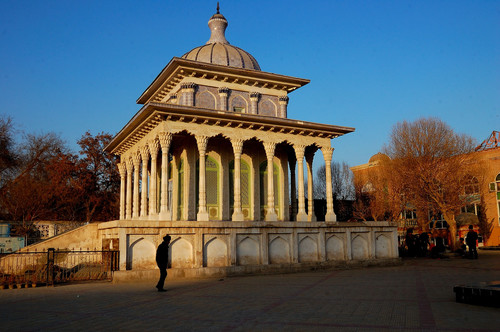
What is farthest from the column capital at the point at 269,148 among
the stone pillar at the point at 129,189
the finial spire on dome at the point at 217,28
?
the finial spire on dome at the point at 217,28

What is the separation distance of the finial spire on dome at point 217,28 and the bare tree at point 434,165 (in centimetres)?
1433

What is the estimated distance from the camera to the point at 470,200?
31.3m

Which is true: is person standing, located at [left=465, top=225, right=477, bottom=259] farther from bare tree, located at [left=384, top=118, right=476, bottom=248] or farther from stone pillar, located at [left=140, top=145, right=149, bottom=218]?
stone pillar, located at [left=140, top=145, right=149, bottom=218]

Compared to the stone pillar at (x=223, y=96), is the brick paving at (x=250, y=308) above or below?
below

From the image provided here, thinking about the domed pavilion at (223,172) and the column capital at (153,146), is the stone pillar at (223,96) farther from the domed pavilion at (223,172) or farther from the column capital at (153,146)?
the column capital at (153,146)

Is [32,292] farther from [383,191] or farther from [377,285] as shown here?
[383,191]

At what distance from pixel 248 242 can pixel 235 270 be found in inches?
54.9

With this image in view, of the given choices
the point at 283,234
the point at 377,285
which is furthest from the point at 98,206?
the point at 377,285

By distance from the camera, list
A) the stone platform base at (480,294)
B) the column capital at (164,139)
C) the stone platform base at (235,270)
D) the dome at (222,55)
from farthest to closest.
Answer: the dome at (222,55) → the column capital at (164,139) → the stone platform base at (235,270) → the stone platform base at (480,294)

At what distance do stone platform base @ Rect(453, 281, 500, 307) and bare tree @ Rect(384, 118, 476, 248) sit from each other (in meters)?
20.2

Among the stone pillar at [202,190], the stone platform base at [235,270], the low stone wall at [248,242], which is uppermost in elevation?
the stone pillar at [202,190]

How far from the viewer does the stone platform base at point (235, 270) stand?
1447cm

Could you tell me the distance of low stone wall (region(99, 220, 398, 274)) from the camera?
1510 centimetres

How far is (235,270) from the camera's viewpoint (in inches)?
647
